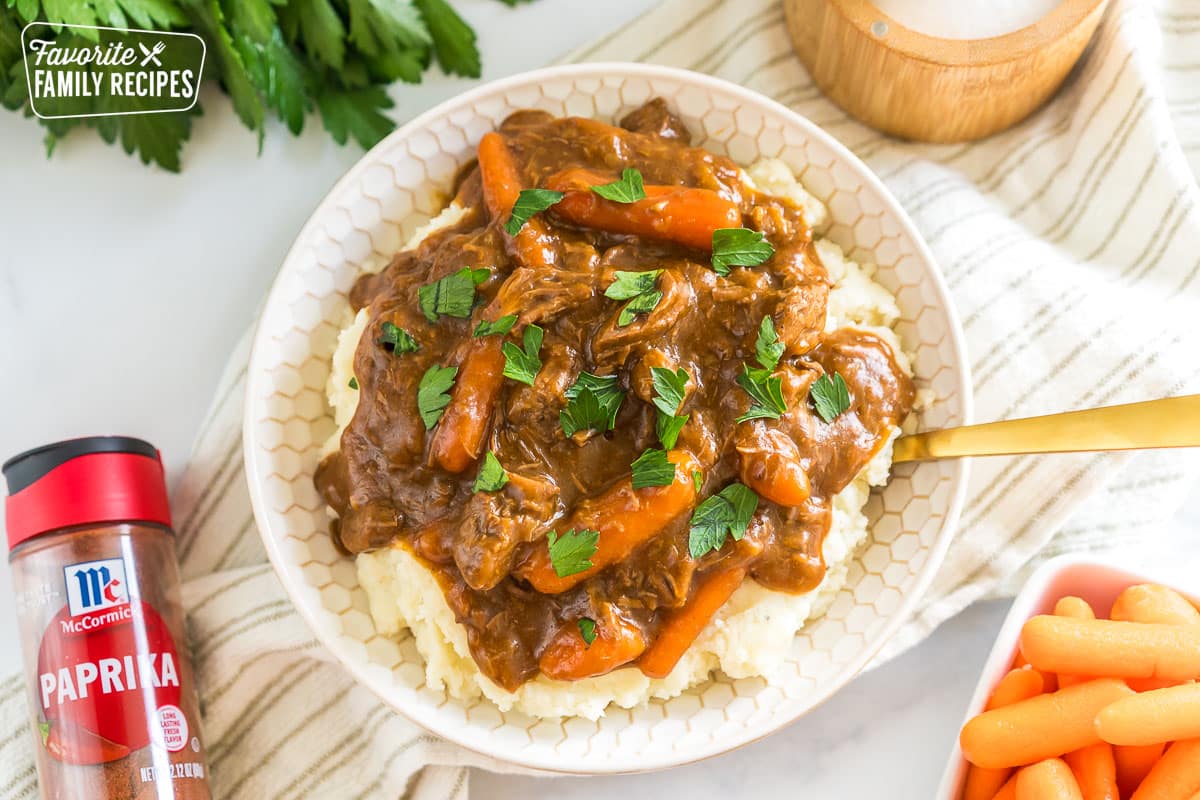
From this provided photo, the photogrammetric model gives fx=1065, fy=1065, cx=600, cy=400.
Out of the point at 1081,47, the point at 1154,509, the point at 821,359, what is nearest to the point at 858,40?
the point at 1081,47

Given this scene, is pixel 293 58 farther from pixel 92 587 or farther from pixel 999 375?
pixel 999 375

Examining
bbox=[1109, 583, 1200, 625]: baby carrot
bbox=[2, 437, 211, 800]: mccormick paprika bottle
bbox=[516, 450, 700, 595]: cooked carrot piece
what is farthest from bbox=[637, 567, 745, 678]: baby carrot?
bbox=[2, 437, 211, 800]: mccormick paprika bottle

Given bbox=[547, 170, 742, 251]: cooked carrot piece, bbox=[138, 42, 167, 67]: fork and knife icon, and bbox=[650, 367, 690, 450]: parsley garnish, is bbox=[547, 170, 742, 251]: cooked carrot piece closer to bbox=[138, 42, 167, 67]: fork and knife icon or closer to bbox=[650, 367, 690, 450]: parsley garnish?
bbox=[650, 367, 690, 450]: parsley garnish

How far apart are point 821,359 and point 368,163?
1.88 metres

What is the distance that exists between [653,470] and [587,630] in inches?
22.4

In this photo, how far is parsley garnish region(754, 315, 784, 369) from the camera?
346 cm

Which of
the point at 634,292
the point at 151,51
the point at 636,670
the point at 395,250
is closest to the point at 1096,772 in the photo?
the point at 636,670

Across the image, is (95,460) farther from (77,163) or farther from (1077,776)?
(1077,776)

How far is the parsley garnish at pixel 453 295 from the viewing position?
362 cm

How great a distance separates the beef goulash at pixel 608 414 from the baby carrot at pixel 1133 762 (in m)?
1.34

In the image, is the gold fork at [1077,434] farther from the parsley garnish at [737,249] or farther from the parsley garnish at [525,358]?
the parsley garnish at [525,358]

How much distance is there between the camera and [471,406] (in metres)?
3.44

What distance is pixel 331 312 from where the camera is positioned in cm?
426

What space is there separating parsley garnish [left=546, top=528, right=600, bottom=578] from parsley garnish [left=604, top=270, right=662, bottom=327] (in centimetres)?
68
